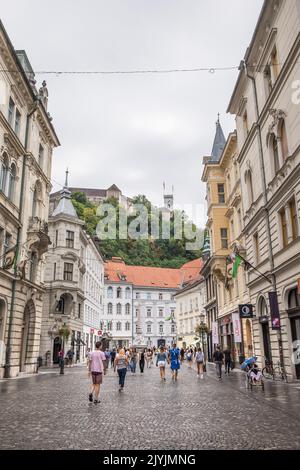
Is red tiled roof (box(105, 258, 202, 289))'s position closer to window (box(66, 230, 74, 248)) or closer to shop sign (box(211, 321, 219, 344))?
window (box(66, 230, 74, 248))

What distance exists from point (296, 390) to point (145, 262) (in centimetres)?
8360

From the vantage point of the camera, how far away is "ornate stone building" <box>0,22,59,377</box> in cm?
2284

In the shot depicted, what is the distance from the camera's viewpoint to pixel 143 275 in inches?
3563

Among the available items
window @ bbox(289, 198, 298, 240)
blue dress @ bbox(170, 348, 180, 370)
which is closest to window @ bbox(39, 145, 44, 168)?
blue dress @ bbox(170, 348, 180, 370)

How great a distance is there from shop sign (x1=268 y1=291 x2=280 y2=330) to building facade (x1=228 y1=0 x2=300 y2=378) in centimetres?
4

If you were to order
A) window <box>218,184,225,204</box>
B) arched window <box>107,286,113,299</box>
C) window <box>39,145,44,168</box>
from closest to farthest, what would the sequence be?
window <box>39,145,44,168</box> < window <box>218,184,225,204</box> < arched window <box>107,286,113,299</box>

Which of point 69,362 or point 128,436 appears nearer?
point 128,436

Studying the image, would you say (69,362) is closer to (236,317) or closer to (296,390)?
(236,317)

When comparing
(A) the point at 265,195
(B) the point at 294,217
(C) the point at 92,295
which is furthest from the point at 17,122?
(C) the point at 92,295

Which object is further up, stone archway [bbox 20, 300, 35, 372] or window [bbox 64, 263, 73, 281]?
window [bbox 64, 263, 73, 281]

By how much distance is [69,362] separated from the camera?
41.2 meters

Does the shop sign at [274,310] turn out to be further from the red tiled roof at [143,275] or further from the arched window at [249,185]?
Result: the red tiled roof at [143,275]

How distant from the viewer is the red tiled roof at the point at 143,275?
280 ft

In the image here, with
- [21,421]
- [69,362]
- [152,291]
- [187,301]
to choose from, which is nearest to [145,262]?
[152,291]
